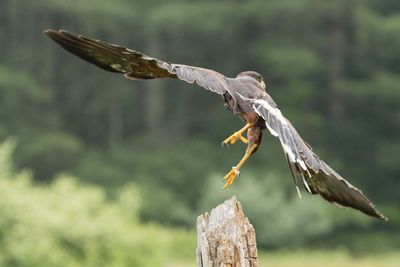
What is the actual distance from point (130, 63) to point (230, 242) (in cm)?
82

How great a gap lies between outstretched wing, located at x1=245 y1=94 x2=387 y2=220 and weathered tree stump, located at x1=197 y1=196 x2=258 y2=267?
0.26 m

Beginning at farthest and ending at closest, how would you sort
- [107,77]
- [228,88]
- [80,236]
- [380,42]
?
[107,77] < [380,42] < [80,236] < [228,88]

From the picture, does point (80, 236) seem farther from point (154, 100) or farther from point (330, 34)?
point (330, 34)

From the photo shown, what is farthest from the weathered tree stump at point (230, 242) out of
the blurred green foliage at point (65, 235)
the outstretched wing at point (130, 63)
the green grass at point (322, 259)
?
the green grass at point (322, 259)

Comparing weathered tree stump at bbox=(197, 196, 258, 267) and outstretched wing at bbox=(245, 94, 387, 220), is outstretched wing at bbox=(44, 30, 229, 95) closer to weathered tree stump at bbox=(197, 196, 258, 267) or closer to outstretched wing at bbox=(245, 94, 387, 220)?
outstretched wing at bbox=(245, 94, 387, 220)

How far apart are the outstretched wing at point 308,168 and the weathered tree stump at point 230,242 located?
0.26m

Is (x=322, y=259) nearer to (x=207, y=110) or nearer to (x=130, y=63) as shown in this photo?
(x=207, y=110)

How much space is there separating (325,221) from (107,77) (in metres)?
7.09

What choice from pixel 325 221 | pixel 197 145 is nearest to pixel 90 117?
pixel 197 145

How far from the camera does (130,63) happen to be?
395 cm

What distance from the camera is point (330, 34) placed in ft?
88.1

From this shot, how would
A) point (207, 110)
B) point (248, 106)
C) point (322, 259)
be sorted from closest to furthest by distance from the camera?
point (248, 106) < point (322, 259) < point (207, 110)

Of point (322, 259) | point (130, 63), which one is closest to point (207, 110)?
point (322, 259)

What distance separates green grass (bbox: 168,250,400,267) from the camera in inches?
709
